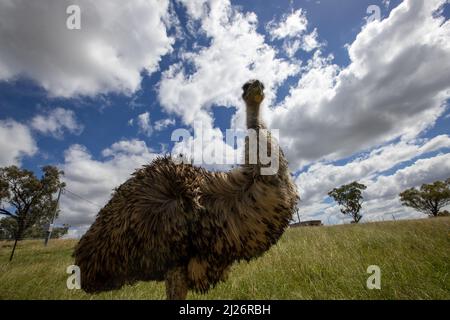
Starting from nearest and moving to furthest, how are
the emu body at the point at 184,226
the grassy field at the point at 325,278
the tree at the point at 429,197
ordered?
1. the emu body at the point at 184,226
2. the grassy field at the point at 325,278
3. the tree at the point at 429,197

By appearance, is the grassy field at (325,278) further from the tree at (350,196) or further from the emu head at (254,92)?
the tree at (350,196)

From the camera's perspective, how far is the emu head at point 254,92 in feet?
12.4

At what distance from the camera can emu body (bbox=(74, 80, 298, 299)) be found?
2.88 metres

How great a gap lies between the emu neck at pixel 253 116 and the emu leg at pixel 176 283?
1.84 m

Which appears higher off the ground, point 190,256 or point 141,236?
point 141,236

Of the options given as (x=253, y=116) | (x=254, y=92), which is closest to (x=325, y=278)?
(x=253, y=116)

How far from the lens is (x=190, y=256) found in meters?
2.97

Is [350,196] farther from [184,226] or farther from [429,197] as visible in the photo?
[184,226]

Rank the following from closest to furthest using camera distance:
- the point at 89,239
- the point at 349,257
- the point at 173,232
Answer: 1. the point at 173,232
2. the point at 89,239
3. the point at 349,257

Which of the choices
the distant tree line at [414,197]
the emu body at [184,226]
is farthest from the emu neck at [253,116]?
the distant tree line at [414,197]

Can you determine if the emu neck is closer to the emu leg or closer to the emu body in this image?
the emu body

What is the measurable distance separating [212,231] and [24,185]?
38.9 meters
